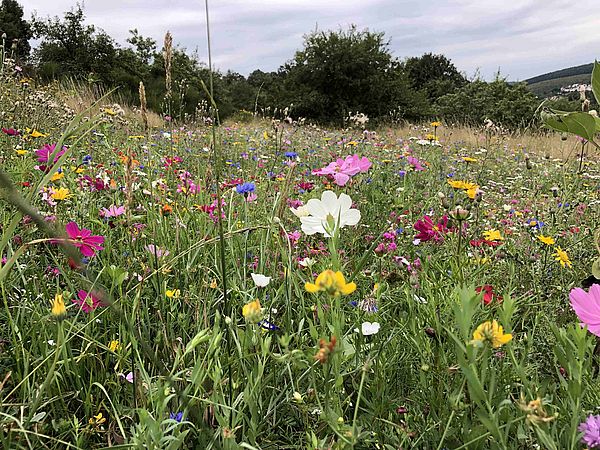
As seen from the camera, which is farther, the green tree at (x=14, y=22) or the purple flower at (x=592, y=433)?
the green tree at (x=14, y=22)

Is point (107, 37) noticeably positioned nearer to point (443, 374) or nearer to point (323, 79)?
point (323, 79)

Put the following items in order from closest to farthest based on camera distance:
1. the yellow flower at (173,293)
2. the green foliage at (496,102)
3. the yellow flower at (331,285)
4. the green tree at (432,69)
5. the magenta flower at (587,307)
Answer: the yellow flower at (331,285) → the magenta flower at (587,307) → the yellow flower at (173,293) → the green foliage at (496,102) → the green tree at (432,69)

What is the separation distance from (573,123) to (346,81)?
68.4 ft

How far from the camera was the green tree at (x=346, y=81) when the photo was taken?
2064 centimetres

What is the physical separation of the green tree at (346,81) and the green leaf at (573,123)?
65.4ft

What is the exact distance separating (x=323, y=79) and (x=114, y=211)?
20.7 meters

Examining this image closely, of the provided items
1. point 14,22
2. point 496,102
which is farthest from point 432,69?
point 14,22

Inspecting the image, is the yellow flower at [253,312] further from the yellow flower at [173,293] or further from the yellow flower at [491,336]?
the yellow flower at [173,293]

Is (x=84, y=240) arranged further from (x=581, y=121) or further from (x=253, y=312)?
(x=581, y=121)

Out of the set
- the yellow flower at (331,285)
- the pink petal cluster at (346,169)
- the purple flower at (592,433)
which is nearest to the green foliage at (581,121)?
the pink petal cluster at (346,169)

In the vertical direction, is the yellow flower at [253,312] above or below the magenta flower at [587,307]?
above

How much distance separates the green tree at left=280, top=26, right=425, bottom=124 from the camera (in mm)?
20641

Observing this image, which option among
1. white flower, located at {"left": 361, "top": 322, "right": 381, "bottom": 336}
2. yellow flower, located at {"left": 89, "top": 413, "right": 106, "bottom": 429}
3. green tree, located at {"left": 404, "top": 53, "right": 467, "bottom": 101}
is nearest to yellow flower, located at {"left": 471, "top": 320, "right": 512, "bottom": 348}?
white flower, located at {"left": 361, "top": 322, "right": 381, "bottom": 336}

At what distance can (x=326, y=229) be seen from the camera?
2.24ft
